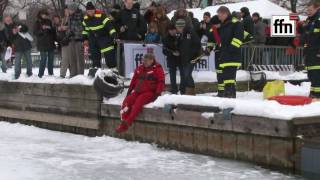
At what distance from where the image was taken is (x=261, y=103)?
8.00m

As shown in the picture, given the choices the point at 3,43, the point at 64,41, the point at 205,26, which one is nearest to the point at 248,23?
the point at 205,26

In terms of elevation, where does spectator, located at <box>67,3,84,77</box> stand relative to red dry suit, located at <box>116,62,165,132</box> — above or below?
above

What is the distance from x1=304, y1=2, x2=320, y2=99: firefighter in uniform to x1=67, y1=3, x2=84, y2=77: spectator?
5.16 m

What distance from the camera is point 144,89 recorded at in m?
9.98

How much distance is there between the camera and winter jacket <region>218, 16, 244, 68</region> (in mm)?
9711

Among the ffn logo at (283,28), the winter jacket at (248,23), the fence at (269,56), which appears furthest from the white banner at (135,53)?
the ffn logo at (283,28)

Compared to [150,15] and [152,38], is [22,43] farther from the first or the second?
[152,38]

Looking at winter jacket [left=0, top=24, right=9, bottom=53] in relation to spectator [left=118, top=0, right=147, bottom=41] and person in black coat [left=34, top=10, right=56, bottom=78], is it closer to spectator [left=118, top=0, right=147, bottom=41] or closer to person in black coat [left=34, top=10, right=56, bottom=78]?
person in black coat [left=34, top=10, right=56, bottom=78]

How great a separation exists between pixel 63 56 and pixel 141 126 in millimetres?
3574

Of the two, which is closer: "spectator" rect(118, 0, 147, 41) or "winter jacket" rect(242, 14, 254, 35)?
"spectator" rect(118, 0, 147, 41)

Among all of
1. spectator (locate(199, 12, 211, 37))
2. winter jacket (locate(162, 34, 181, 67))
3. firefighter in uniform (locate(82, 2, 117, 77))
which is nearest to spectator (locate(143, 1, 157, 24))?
firefighter in uniform (locate(82, 2, 117, 77))

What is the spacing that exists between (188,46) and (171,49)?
38 cm

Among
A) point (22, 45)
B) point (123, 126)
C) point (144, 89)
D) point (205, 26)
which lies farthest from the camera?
point (22, 45)

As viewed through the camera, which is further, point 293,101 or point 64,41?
point 64,41
